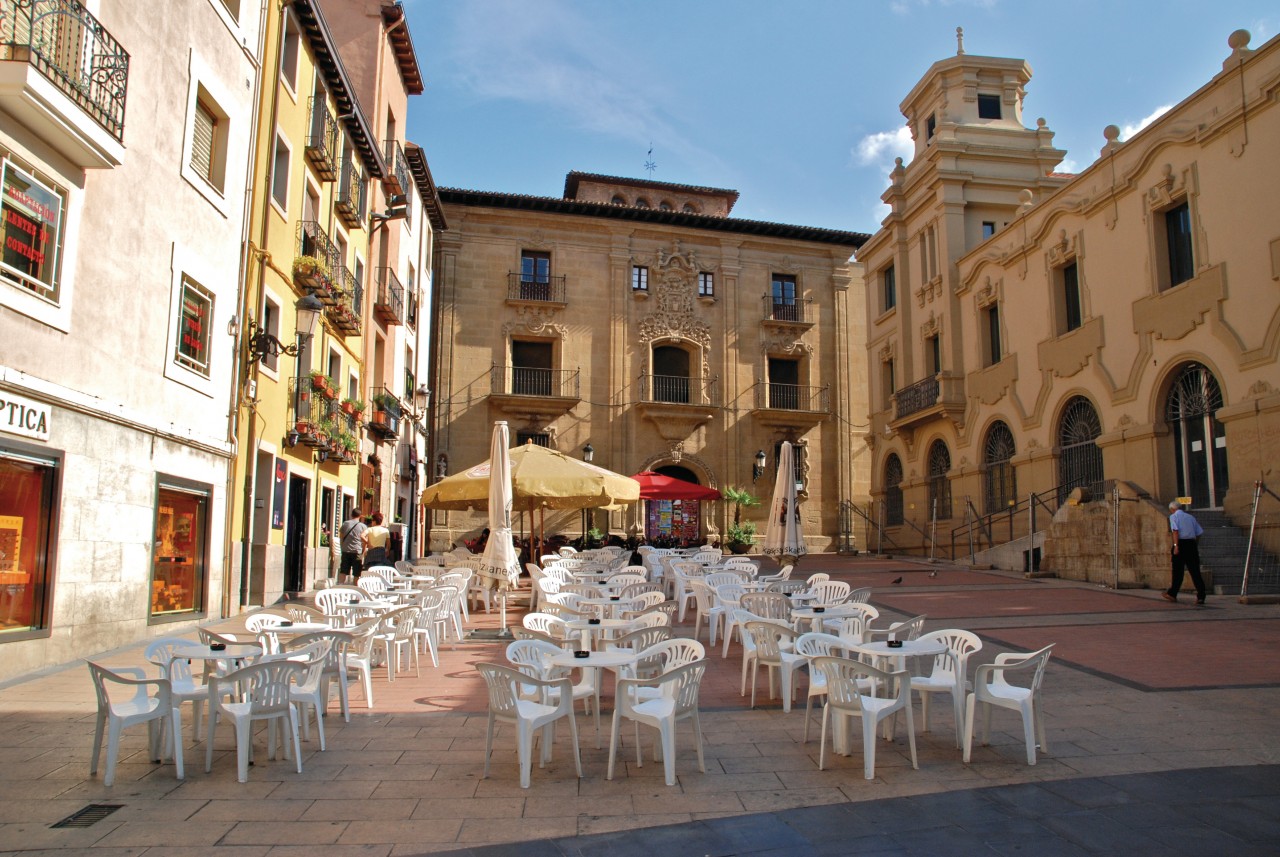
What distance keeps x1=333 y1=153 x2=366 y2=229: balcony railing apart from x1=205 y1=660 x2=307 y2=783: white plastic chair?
562 inches

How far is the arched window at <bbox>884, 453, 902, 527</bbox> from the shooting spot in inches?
1156

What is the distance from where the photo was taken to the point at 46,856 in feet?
13.0

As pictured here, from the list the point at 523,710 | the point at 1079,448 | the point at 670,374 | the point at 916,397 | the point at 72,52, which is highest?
the point at 670,374

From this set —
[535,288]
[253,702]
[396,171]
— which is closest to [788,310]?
[535,288]

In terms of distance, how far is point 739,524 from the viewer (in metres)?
29.0

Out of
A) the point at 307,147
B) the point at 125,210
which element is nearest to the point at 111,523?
the point at 125,210

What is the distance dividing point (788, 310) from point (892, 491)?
742 centimetres

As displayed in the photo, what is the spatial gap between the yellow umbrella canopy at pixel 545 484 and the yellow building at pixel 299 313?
273 centimetres

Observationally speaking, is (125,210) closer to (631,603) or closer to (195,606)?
(195,606)

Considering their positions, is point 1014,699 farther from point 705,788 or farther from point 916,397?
point 916,397

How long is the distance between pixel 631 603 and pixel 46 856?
5892mm

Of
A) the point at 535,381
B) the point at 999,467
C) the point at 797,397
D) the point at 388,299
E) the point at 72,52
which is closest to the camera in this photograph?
the point at 72,52

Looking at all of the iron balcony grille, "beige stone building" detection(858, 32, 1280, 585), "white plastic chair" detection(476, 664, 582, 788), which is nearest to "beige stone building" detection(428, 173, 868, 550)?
"beige stone building" detection(858, 32, 1280, 585)

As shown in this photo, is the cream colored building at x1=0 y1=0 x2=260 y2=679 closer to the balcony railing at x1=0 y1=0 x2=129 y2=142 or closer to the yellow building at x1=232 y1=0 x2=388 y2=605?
the balcony railing at x1=0 y1=0 x2=129 y2=142
